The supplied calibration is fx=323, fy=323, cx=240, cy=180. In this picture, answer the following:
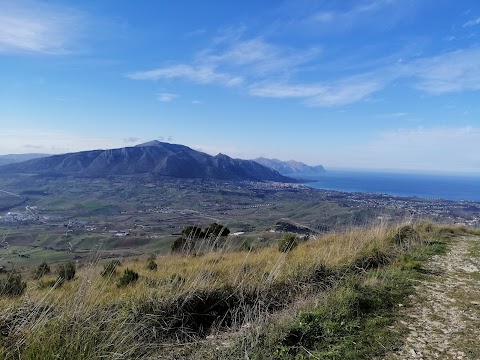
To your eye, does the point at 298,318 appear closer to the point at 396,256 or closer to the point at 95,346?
the point at 95,346

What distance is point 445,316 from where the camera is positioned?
15.3ft

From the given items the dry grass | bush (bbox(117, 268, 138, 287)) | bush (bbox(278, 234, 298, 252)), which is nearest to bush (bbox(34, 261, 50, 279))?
the dry grass

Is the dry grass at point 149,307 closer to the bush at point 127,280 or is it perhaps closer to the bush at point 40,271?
the bush at point 127,280

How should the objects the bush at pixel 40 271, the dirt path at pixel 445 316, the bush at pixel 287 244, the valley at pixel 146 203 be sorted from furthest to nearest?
the valley at pixel 146 203, the bush at pixel 287 244, the bush at pixel 40 271, the dirt path at pixel 445 316

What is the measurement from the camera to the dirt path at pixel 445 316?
11.9ft

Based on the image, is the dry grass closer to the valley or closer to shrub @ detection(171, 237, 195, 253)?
shrub @ detection(171, 237, 195, 253)

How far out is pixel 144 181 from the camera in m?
172

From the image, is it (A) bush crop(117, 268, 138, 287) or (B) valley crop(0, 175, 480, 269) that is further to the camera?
(B) valley crop(0, 175, 480, 269)

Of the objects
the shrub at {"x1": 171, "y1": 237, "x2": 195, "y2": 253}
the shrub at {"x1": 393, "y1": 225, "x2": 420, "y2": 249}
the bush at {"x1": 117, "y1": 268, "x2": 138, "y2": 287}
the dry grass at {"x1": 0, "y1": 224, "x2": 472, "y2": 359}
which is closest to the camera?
the dry grass at {"x1": 0, "y1": 224, "x2": 472, "y2": 359}

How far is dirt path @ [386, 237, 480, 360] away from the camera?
11.9 feet

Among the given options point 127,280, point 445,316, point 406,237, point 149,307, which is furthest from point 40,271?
point 406,237

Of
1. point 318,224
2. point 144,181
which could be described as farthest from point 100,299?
point 144,181

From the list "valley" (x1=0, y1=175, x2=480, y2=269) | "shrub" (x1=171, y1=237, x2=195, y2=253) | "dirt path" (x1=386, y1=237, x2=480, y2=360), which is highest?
"dirt path" (x1=386, y1=237, x2=480, y2=360)

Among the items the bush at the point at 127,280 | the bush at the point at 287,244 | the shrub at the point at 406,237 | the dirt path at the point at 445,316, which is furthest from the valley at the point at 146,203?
the dirt path at the point at 445,316
